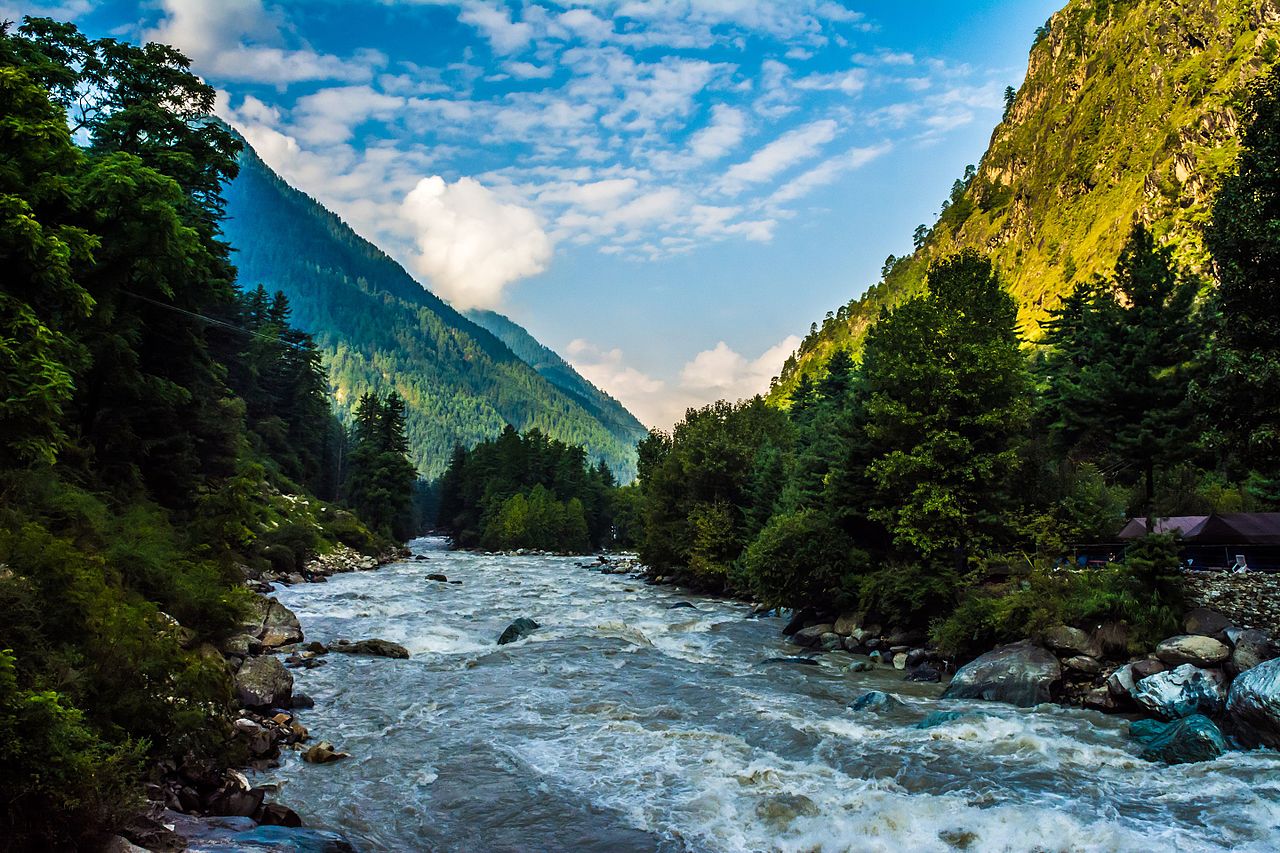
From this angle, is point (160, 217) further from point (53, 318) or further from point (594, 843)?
point (594, 843)

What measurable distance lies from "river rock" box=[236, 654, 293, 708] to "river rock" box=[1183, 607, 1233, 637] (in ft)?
72.4

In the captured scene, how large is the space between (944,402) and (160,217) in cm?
2684

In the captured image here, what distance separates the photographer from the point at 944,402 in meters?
26.6

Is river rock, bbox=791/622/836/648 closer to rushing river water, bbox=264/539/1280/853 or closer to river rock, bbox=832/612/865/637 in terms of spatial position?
river rock, bbox=832/612/865/637

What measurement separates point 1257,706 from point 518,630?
21224mm

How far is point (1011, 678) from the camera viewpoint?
1781cm

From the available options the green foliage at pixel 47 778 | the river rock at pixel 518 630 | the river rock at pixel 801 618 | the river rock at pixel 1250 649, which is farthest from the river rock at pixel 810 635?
the green foliage at pixel 47 778

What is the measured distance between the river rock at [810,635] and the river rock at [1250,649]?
504 inches

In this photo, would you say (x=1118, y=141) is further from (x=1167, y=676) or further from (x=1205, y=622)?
(x=1167, y=676)

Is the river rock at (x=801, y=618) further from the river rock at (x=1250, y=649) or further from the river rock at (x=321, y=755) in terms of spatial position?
the river rock at (x=321, y=755)

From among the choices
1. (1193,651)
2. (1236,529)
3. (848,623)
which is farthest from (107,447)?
(1236,529)

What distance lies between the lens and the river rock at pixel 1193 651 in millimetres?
16203

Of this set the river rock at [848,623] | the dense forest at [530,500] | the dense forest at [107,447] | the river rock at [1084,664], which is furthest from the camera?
the dense forest at [530,500]

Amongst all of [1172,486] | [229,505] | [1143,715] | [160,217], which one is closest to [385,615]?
[229,505]
